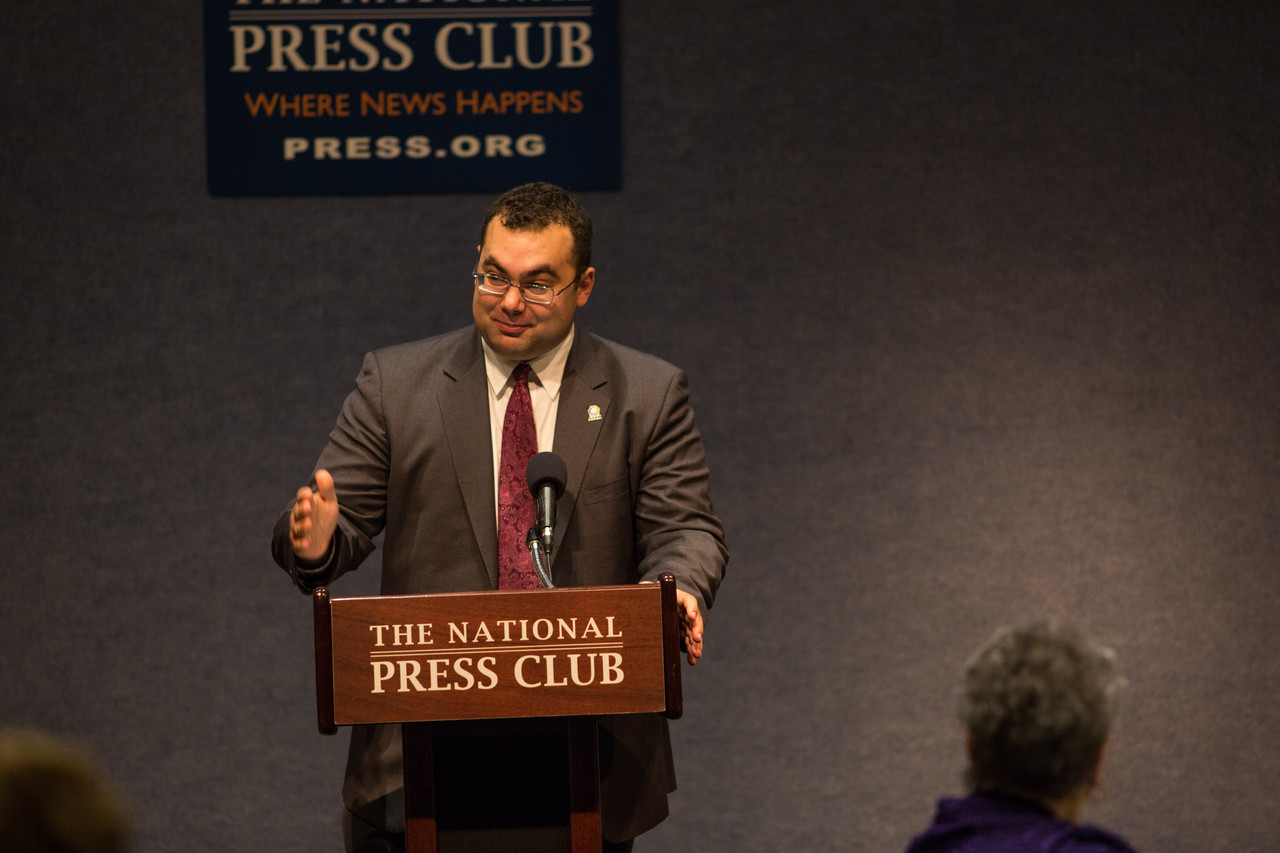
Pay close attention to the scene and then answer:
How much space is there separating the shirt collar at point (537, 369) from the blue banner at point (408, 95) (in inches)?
55.7

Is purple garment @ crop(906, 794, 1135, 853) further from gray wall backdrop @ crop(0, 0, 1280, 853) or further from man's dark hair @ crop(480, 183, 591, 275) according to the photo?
gray wall backdrop @ crop(0, 0, 1280, 853)

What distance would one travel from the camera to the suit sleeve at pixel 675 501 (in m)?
2.37

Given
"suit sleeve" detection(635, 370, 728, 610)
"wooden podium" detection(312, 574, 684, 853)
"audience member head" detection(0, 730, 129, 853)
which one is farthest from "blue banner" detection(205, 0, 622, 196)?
"audience member head" detection(0, 730, 129, 853)

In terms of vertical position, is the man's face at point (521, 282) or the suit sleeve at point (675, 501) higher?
the man's face at point (521, 282)

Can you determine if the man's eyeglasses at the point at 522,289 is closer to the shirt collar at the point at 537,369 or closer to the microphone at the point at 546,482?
the shirt collar at the point at 537,369

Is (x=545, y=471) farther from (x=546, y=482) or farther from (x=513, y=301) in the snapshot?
(x=513, y=301)

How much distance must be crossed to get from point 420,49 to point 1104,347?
7.01 feet

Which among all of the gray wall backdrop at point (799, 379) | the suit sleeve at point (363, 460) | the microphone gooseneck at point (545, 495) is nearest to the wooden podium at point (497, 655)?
the microphone gooseneck at point (545, 495)

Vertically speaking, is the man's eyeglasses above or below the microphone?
above

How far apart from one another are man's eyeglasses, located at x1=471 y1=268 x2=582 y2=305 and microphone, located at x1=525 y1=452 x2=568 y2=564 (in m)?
0.37

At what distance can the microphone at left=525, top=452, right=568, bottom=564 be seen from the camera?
211 cm

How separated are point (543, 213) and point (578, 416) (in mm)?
371

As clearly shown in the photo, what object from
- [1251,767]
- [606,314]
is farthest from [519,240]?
[1251,767]

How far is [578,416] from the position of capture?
2465 mm
